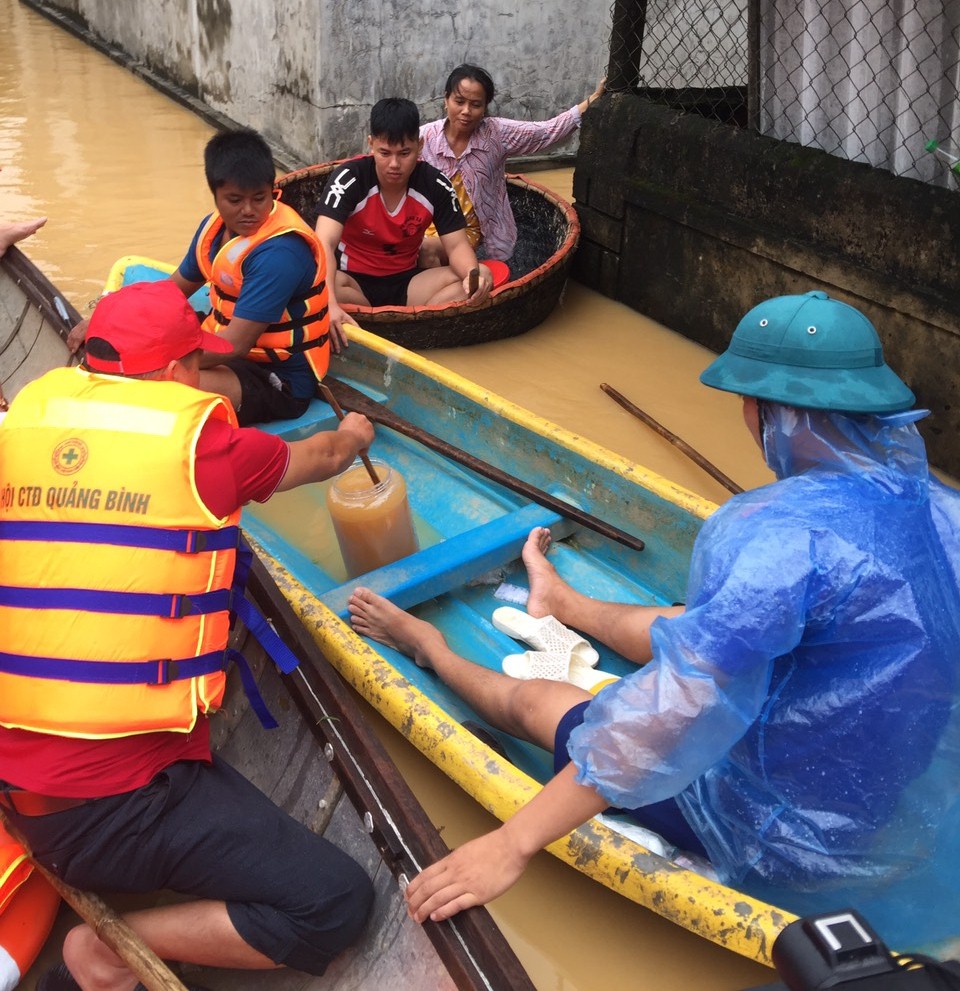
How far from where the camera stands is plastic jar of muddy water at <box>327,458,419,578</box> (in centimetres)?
315

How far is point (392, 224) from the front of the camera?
4.86m

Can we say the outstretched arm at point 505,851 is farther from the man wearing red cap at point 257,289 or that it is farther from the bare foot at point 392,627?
the man wearing red cap at point 257,289

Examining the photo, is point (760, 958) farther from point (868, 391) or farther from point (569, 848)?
point (868, 391)

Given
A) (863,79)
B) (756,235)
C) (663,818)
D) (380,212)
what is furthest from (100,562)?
(863,79)

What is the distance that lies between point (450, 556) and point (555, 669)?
→ 20.9 inches

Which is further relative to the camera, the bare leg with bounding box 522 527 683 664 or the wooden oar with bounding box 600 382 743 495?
the wooden oar with bounding box 600 382 743 495

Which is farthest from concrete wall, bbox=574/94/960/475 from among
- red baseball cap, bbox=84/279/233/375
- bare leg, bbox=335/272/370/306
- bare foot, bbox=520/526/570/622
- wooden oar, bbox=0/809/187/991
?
wooden oar, bbox=0/809/187/991

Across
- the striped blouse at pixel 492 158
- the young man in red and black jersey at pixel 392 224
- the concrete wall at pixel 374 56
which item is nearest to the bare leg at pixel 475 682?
the young man in red and black jersey at pixel 392 224

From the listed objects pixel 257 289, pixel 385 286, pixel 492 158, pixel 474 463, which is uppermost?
pixel 257 289

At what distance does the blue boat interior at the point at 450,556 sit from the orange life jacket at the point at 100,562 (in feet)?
2.80

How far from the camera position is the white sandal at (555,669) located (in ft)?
8.94

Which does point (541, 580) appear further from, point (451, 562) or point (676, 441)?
point (676, 441)

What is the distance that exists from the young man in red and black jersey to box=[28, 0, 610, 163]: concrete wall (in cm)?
304

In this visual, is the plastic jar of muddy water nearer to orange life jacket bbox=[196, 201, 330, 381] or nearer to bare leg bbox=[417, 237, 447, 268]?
orange life jacket bbox=[196, 201, 330, 381]
